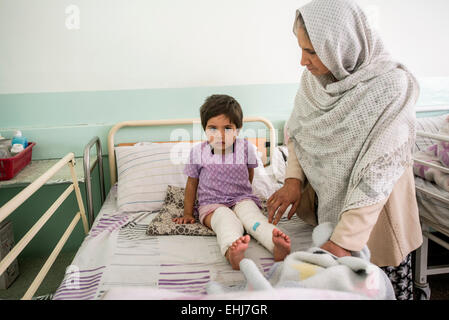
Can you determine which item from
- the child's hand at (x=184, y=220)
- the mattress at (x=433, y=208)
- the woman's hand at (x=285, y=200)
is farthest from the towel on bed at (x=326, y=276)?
the mattress at (x=433, y=208)

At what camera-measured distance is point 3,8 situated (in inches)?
78.7

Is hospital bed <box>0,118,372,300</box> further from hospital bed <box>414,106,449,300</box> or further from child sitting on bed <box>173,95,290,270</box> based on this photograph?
hospital bed <box>414,106,449,300</box>

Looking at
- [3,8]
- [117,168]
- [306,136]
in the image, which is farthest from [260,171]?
[3,8]

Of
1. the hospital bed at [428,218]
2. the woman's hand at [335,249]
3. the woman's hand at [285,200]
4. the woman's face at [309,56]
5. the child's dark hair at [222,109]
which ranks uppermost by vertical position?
the woman's face at [309,56]

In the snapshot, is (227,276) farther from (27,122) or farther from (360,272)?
(27,122)

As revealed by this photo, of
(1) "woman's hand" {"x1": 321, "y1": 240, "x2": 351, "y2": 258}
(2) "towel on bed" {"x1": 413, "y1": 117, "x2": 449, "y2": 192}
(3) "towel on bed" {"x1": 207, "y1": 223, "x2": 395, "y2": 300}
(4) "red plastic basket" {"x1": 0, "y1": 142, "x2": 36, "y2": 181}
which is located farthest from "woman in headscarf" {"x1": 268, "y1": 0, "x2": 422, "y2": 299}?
(4) "red plastic basket" {"x1": 0, "y1": 142, "x2": 36, "y2": 181}

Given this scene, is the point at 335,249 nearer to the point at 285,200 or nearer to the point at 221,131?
the point at 285,200

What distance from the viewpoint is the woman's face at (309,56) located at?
123 centimetres

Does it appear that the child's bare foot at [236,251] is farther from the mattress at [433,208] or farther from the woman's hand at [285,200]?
the mattress at [433,208]

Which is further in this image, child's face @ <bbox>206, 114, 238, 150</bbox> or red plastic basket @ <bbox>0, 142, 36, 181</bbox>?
red plastic basket @ <bbox>0, 142, 36, 181</bbox>

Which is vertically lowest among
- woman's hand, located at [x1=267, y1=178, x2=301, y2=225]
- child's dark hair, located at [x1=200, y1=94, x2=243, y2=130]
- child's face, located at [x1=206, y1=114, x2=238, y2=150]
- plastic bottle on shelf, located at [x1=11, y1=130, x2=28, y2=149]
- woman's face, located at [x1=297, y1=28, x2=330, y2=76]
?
woman's hand, located at [x1=267, y1=178, x2=301, y2=225]

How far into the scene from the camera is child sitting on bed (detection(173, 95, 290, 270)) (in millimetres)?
1501

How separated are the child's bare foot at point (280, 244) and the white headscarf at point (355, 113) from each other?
0.18 m

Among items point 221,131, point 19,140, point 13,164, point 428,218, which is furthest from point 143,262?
point 428,218
